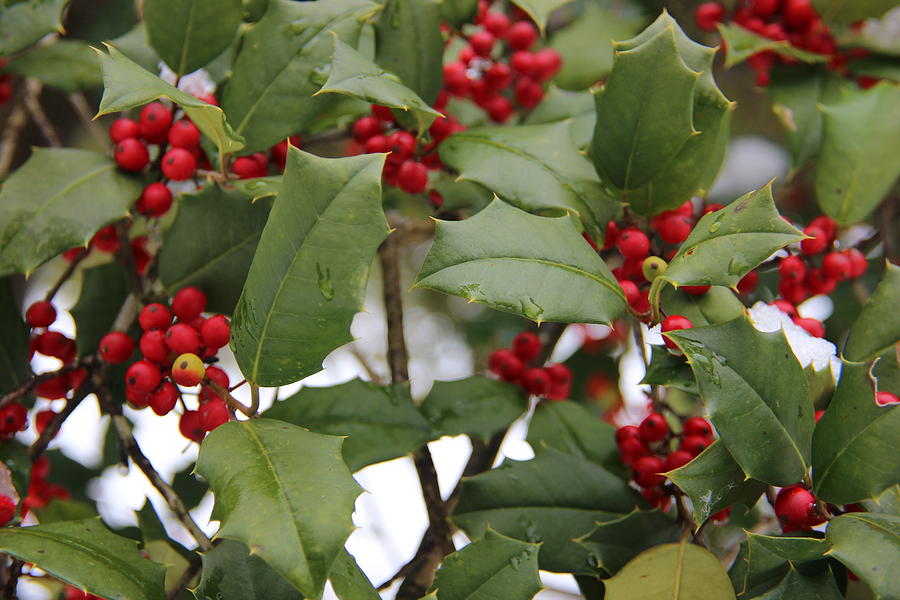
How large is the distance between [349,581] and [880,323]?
645 millimetres

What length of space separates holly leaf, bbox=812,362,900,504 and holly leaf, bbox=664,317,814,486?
0.11 ft

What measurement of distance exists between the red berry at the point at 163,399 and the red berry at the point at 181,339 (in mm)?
41

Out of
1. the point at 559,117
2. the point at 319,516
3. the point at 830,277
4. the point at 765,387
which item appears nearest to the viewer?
the point at 319,516

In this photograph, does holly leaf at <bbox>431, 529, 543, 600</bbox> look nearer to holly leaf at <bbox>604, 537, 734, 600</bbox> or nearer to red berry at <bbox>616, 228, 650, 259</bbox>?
holly leaf at <bbox>604, 537, 734, 600</bbox>

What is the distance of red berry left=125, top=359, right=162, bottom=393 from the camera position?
0.86 meters

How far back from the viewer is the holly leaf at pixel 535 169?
957 millimetres

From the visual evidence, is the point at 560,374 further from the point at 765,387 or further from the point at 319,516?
the point at 319,516

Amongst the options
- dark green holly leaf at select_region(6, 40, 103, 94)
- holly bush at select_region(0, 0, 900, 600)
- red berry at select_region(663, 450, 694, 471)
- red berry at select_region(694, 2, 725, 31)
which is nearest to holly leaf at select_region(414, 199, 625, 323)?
holly bush at select_region(0, 0, 900, 600)

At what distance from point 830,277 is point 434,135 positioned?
22.3 inches

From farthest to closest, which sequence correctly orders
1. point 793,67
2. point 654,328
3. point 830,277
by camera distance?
point 793,67
point 830,277
point 654,328

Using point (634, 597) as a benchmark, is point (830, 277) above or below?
above

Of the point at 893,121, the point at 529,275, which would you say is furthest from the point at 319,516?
the point at 893,121

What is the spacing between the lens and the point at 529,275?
0.81 m

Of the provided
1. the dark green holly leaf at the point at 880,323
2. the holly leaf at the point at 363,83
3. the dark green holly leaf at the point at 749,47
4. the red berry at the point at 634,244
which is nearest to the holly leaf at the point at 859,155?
the dark green holly leaf at the point at 749,47
